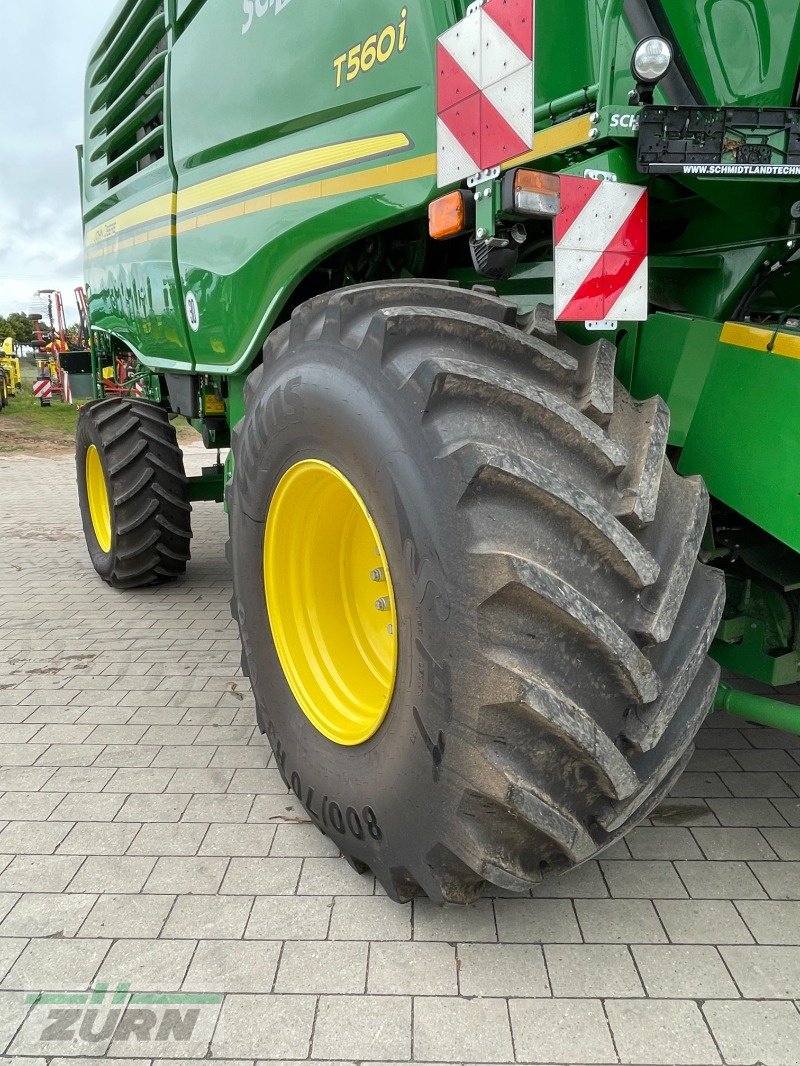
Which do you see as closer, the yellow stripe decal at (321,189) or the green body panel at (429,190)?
the green body panel at (429,190)

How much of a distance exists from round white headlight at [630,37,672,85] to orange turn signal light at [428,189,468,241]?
16.7 inches

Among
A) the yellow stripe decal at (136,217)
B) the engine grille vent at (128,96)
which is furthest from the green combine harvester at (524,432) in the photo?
the engine grille vent at (128,96)

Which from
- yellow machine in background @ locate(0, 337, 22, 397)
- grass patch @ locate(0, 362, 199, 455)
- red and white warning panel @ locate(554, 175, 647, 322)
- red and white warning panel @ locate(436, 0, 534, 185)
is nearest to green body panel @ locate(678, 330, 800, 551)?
red and white warning panel @ locate(554, 175, 647, 322)

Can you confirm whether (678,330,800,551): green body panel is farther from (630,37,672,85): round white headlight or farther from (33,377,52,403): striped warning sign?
(33,377,52,403): striped warning sign

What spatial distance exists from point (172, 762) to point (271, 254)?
169cm

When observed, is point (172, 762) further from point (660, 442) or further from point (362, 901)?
point (660, 442)

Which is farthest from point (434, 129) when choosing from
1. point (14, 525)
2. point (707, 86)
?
point (14, 525)

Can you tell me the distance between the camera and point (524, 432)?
1628 millimetres

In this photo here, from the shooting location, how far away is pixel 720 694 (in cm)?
204

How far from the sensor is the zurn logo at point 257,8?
2530mm

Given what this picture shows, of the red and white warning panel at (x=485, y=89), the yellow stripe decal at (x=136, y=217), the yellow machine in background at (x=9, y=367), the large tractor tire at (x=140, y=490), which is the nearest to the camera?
the red and white warning panel at (x=485, y=89)

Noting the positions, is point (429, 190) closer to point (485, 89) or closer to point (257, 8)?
point (485, 89)

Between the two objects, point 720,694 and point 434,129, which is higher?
point 434,129

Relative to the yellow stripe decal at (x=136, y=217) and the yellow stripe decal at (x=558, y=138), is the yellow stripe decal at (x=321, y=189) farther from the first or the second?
the yellow stripe decal at (x=558, y=138)
